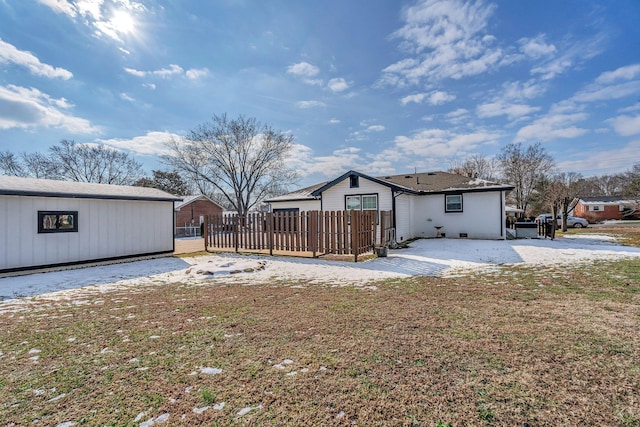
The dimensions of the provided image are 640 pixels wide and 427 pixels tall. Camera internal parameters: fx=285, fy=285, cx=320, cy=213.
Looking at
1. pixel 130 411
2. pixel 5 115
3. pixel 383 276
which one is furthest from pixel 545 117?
pixel 5 115

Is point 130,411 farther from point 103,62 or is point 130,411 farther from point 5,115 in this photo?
point 5,115

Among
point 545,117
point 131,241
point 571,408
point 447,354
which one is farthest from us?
point 545,117

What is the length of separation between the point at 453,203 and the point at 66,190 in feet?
55.1

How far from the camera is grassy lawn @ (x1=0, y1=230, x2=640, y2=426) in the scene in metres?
2.23

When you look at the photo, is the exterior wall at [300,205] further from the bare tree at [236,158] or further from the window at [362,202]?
the bare tree at [236,158]

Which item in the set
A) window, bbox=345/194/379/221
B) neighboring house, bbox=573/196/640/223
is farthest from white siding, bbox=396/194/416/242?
neighboring house, bbox=573/196/640/223

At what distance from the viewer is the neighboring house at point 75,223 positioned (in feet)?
27.8

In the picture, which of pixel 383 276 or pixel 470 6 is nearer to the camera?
pixel 383 276

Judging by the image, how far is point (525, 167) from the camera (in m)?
29.7

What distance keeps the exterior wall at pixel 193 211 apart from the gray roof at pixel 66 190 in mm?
18960

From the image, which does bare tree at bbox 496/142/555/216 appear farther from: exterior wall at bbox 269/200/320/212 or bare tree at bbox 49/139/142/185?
bare tree at bbox 49/139/142/185

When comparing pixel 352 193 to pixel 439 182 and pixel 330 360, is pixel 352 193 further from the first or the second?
pixel 330 360

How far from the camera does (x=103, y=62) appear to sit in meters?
14.1

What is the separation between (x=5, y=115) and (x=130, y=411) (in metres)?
28.6
